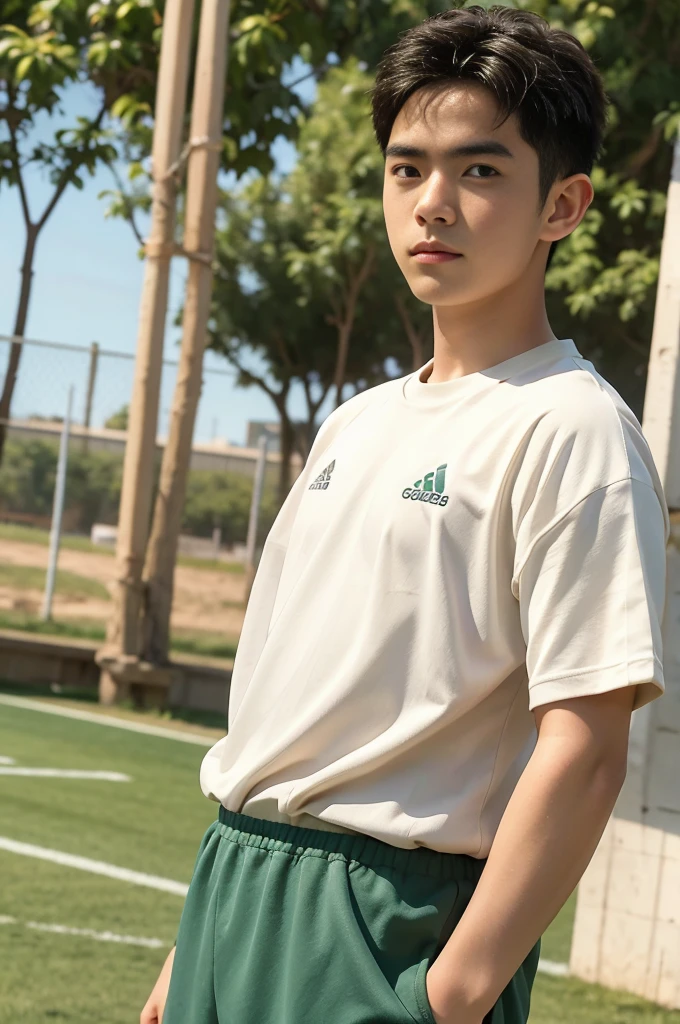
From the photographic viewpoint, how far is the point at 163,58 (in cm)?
1026

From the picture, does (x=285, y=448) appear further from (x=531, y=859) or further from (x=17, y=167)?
(x=531, y=859)

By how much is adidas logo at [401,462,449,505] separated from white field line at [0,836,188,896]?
4136mm

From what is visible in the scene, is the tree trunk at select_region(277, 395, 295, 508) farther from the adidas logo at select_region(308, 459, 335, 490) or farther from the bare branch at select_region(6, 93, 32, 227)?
the adidas logo at select_region(308, 459, 335, 490)

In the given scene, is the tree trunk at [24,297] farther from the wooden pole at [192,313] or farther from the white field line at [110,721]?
the white field line at [110,721]

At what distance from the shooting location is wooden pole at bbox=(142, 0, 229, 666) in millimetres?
10078

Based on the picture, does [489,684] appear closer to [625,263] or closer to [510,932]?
[510,932]

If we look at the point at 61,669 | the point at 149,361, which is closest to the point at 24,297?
the point at 149,361

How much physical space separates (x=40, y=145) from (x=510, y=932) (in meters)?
12.5

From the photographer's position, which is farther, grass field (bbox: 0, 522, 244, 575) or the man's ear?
grass field (bbox: 0, 522, 244, 575)

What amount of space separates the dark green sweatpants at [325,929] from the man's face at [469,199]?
62 centimetres

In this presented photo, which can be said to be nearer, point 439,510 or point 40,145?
point 439,510

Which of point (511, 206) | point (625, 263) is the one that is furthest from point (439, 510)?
point (625, 263)

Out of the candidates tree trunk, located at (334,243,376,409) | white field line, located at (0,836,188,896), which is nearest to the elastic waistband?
white field line, located at (0,836,188,896)

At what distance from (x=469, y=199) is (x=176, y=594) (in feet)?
45.5
